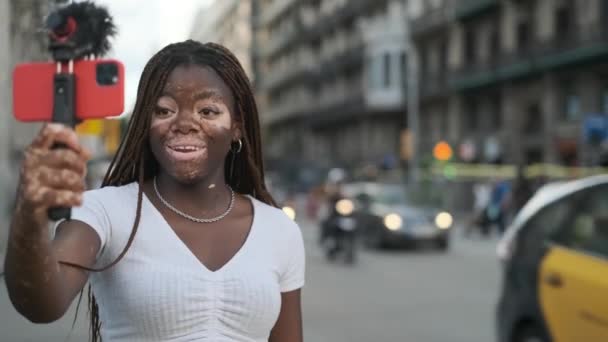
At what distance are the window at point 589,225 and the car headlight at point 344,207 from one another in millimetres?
11531

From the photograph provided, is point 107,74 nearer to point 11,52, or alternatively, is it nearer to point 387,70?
point 11,52

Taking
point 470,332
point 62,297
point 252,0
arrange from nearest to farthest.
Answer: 1. point 62,297
2. point 470,332
3. point 252,0

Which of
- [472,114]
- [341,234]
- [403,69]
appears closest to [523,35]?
[472,114]

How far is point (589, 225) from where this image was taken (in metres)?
5.45

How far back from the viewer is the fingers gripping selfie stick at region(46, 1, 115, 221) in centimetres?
160

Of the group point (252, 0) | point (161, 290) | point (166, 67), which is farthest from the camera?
point (252, 0)

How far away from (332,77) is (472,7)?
2192cm

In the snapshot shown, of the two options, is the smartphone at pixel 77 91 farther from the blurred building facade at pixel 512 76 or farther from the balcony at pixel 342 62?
the balcony at pixel 342 62

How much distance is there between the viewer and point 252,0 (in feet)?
273

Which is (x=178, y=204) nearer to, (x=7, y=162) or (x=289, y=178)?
(x=7, y=162)

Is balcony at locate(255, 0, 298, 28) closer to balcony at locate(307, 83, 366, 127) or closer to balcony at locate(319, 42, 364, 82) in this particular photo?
balcony at locate(319, 42, 364, 82)

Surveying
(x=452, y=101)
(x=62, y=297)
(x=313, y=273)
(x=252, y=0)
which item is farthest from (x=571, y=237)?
(x=252, y=0)

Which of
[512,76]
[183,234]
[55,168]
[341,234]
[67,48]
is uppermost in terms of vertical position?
[512,76]

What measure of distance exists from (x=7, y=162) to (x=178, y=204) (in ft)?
28.5
